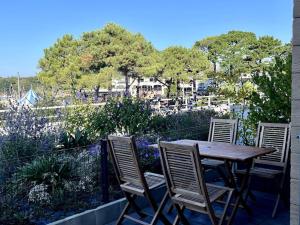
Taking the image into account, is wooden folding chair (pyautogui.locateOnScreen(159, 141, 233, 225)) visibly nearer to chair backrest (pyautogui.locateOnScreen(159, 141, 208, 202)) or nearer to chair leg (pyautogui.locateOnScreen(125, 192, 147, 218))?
chair backrest (pyautogui.locateOnScreen(159, 141, 208, 202))

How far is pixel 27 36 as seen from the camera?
34062 millimetres

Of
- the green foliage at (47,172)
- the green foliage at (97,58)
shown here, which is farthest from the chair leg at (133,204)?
the green foliage at (97,58)

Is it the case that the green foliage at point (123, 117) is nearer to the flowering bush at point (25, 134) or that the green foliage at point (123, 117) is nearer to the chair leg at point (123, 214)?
the flowering bush at point (25, 134)

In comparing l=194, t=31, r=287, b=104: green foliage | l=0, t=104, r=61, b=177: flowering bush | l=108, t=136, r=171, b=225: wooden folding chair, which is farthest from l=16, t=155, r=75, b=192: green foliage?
l=194, t=31, r=287, b=104: green foliage

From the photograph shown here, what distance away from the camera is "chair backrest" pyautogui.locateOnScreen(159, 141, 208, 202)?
281cm

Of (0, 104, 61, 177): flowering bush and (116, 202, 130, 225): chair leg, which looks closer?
(116, 202, 130, 225): chair leg

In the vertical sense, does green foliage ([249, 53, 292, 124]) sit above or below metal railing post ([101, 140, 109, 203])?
above

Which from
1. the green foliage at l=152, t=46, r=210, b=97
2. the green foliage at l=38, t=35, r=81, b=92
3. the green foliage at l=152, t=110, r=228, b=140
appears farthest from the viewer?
the green foliage at l=152, t=46, r=210, b=97

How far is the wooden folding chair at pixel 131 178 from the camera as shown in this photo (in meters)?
3.31

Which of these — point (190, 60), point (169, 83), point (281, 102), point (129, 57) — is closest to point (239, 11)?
point (190, 60)

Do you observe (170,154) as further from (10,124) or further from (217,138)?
(10,124)

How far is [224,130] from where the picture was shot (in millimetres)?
4609

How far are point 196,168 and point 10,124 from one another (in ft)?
10.2

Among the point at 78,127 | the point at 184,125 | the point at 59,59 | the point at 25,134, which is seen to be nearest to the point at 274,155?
the point at 184,125
